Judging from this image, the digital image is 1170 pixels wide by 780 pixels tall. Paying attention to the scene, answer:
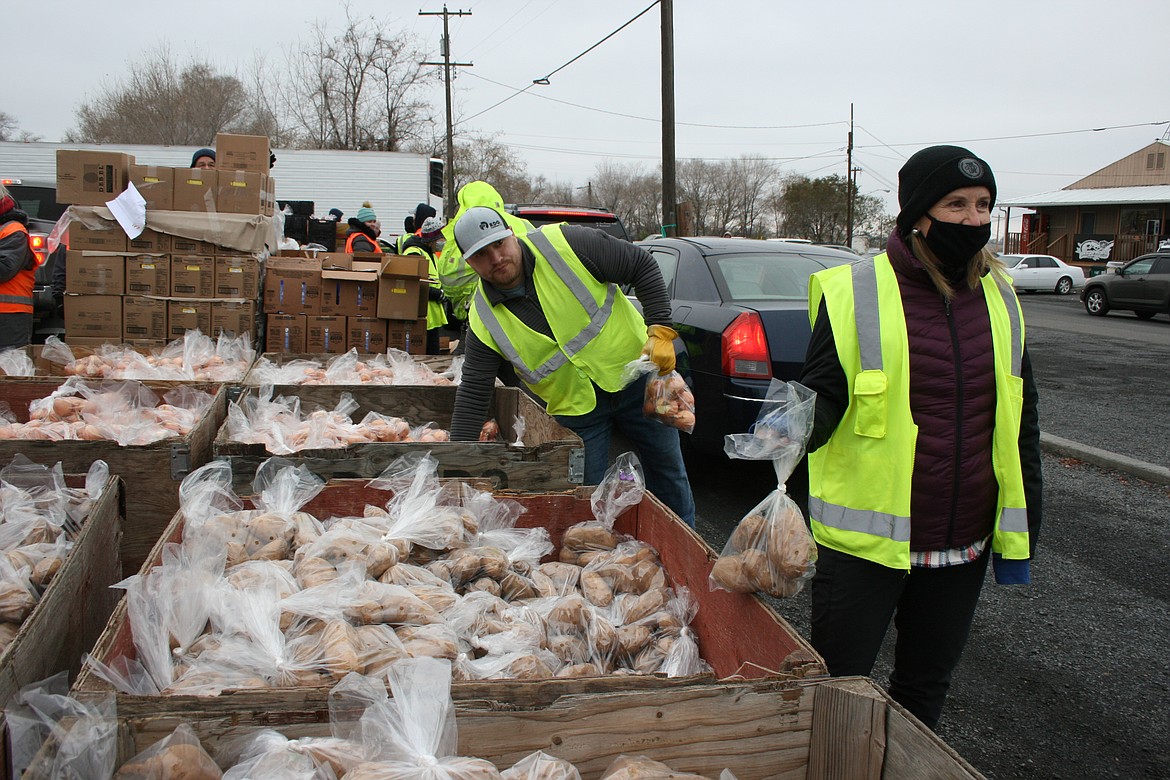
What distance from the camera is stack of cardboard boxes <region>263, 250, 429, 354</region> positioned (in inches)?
274

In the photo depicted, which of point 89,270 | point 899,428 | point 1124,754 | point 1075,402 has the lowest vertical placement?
point 1124,754

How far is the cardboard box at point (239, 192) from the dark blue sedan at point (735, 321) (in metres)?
3.38

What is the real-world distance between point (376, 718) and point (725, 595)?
101 cm

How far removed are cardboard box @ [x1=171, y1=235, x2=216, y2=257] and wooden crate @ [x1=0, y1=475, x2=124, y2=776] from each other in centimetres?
420

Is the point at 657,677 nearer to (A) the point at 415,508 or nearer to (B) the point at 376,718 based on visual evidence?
(B) the point at 376,718

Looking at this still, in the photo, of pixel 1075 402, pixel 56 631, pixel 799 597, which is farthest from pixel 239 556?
pixel 1075 402

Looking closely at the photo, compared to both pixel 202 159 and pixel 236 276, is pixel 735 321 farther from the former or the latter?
pixel 202 159

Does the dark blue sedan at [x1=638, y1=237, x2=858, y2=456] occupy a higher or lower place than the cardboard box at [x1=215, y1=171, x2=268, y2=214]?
lower

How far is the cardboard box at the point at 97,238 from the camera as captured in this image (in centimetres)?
646

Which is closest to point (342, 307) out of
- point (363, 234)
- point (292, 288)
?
point (292, 288)

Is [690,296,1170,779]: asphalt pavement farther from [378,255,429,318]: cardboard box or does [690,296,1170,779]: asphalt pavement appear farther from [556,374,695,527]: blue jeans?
[378,255,429,318]: cardboard box

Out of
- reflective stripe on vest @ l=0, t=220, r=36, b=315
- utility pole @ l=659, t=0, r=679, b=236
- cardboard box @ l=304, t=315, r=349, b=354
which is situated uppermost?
utility pole @ l=659, t=0, r=679, b=236

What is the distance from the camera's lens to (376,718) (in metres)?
1.53

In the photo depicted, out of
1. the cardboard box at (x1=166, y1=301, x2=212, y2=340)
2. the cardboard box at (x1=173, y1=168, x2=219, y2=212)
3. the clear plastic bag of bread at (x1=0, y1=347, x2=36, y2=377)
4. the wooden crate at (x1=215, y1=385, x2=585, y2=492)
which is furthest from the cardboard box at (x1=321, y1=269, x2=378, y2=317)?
the wooden crate at (x1=215, y1=385, x2=585, y2=492)
